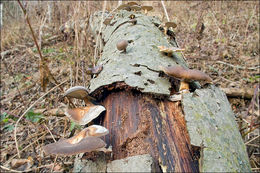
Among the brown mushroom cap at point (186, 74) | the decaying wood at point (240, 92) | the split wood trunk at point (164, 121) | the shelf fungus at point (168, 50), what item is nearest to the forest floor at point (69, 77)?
the decaying wood at point (240, 92)

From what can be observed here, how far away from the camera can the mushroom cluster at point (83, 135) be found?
127 cm

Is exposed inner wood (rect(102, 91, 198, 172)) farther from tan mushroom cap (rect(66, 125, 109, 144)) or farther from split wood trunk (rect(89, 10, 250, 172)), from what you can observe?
tan mushroom cap (rect(66, 125, 109, 144))

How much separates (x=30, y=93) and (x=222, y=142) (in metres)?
4.52

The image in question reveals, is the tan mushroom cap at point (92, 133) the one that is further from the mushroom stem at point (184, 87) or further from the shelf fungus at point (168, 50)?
the shelf fungus at point (168, 50)

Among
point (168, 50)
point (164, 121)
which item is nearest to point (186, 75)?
point (164, 121)

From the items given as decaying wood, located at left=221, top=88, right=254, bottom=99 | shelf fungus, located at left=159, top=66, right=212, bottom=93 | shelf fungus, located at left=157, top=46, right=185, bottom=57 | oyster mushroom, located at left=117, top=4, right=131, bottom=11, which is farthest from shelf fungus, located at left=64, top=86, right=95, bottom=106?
decaying wood, located at left=221, top=88, right=254, bottom=99

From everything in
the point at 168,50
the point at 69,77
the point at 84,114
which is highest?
the point at 69,77

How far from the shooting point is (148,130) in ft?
4.79

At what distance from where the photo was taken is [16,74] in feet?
17.2

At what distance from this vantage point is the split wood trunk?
4.16 ft

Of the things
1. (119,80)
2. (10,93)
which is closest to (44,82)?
(119,80)

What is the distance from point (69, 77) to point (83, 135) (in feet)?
9.47

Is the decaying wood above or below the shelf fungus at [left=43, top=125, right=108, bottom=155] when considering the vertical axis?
above

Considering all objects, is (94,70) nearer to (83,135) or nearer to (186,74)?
(83,135)
